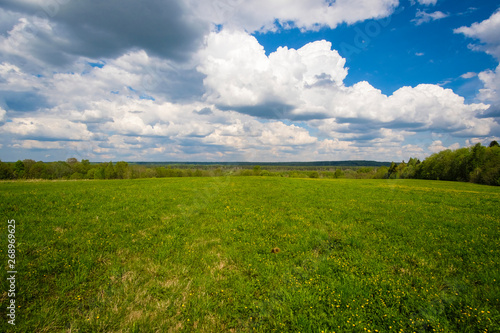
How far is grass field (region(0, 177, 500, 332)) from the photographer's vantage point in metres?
5.19

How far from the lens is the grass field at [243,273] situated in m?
5.19

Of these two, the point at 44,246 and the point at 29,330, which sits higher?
the point at 44,246

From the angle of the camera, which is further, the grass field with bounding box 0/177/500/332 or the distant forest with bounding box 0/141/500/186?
the distant forest with bounding box 0/141/500/186

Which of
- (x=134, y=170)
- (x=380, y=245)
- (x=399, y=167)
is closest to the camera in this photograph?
(x=380, y=245)

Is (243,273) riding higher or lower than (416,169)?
lower

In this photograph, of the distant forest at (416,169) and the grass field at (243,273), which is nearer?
the grass field at (243,273)

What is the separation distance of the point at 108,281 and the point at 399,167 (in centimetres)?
13931

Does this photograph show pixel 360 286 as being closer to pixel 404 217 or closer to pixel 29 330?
pixel 29 330

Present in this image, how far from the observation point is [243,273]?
7.32m

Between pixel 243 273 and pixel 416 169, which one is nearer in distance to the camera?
pixel 243 273

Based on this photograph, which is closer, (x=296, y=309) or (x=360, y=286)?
(x=296, y=309)

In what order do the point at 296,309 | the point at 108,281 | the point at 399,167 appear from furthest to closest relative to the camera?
the point at 399,167 < the point at 108,281 < the point at 296,309

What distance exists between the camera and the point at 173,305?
5762 millimetres

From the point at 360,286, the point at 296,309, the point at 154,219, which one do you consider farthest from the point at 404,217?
the point at 154,219
